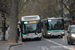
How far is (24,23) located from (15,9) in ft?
17.0

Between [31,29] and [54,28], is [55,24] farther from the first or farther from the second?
[31,29]

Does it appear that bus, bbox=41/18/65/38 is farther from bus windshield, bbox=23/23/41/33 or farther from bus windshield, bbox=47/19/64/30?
bus windshield, bbox=23/23/41/33

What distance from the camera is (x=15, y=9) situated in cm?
2292

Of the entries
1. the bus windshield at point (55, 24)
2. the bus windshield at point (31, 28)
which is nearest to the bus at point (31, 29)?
the bus windshield at point (31, 28)

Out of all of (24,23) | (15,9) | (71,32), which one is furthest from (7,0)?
(71,32)

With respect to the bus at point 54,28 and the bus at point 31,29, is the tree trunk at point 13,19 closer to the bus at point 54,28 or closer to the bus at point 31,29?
the bus at point 31,29

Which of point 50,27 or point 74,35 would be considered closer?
point 74,35

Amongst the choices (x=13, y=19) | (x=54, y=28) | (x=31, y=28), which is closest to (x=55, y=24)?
(x=54, y=28)

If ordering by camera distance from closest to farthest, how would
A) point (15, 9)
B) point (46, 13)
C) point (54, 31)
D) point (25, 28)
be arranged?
point (15, 9)
point (25, 28)
point (54, 31)
point (46, 13)

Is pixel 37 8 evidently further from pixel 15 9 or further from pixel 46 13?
pixel 15 9

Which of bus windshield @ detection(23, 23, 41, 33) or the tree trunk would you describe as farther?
bus windshield @ detection(23, 23, 41, 33)

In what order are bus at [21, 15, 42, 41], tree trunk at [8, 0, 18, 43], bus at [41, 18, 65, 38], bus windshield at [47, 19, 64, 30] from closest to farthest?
tree trunk at [8, 0, 18, 43] → bus at [21, 15, 42, 41] → bus at [41, 18, 65, 38] → bus windshield at [47, 19, 64, 30]

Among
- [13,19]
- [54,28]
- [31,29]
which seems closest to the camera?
[13,19]

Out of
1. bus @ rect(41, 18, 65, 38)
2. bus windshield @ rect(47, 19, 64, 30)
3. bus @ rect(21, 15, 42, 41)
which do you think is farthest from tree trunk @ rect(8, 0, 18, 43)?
bus windshield @ rect(47, 19, 64, 30)
